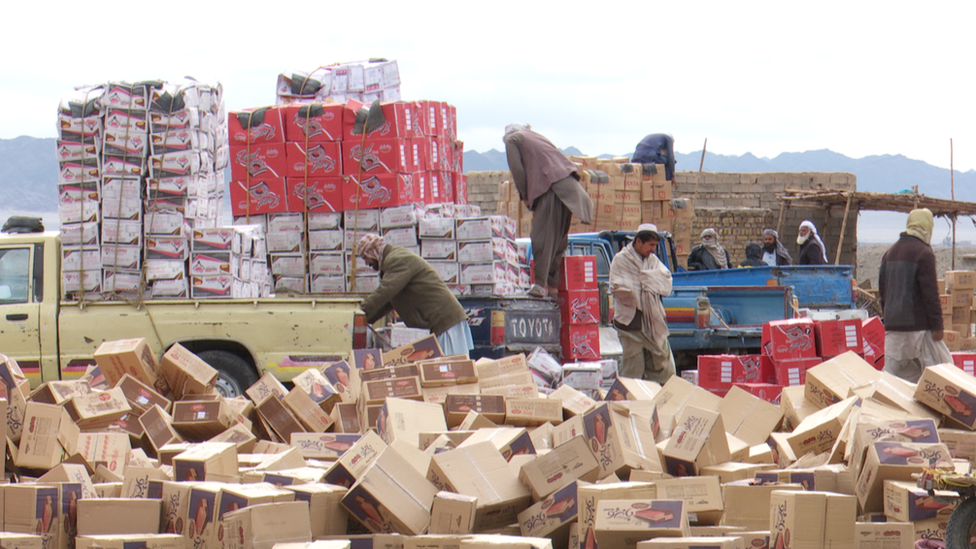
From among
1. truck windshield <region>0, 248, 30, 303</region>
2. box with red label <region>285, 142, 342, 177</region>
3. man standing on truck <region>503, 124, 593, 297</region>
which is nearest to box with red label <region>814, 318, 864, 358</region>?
man standing on truck <region>503, 124, 593, 297</region>

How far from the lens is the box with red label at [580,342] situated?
343 inches

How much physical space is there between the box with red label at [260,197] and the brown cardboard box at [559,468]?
520 centimetres

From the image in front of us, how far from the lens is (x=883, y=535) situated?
396 centimetres

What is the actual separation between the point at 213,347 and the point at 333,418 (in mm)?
2302

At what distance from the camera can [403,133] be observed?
29.0 feet

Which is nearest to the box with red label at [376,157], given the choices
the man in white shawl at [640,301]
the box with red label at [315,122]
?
the box with red label at [315,122]

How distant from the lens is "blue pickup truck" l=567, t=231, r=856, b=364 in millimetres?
11016

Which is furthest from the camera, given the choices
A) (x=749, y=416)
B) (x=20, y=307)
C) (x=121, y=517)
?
(x=20, y=307)

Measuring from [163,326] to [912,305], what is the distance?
5.98 meters

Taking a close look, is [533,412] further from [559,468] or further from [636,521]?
[636,521]

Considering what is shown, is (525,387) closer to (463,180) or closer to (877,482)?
(877,482)

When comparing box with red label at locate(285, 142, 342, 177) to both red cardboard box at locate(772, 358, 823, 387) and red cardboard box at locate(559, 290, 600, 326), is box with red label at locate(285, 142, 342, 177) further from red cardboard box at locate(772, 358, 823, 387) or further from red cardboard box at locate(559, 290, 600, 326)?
red cardboard box at locate(772, 358, 823, 387)

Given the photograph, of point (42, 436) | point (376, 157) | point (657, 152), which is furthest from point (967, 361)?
point (657, 152)

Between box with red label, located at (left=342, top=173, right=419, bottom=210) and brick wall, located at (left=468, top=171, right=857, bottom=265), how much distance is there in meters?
12.7
